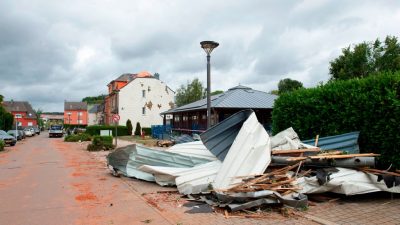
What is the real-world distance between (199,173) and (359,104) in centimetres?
459

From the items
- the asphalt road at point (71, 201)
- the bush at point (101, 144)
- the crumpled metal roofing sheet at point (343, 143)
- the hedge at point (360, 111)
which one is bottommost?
the asphalt road at point (71, 201)

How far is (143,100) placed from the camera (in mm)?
55719

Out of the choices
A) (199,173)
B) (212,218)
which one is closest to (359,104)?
(199,173)

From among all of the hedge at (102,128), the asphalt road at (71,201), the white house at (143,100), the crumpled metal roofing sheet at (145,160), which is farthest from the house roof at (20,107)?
the crumpled metal roofing sheet at (145,160)

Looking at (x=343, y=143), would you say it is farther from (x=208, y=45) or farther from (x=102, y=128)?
(x=102, y=128)

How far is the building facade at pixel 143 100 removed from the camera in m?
54.6

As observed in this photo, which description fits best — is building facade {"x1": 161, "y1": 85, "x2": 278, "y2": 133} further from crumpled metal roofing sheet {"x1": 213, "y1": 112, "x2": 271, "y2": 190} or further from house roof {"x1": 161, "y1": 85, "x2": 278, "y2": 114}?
crumpled metal roofing sheet {"x1": 213, "y1": 112, "x2": 271, "y2": 190}

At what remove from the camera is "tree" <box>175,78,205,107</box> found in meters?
59.4

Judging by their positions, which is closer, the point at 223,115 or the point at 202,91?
the point at 223,115

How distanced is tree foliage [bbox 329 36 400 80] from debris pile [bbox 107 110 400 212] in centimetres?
2786

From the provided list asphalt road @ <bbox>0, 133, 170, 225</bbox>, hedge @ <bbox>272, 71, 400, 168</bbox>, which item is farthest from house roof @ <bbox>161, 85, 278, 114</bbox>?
asphalt road @ <bbox>0, 133, 170, 225</bbox>

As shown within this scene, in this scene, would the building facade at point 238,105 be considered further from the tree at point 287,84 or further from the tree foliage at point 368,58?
the tree at point 287,84

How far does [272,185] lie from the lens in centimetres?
706

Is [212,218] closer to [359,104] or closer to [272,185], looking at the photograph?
[272,185]
